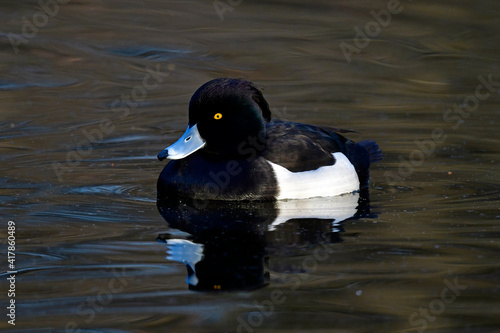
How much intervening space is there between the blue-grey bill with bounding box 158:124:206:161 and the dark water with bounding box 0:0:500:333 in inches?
16.5

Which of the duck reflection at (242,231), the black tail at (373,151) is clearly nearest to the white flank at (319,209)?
the duck reflection at (242,231)

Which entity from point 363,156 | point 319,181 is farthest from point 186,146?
point 363,156

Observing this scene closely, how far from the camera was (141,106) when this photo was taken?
37.6ft

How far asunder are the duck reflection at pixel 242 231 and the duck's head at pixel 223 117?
0.52 metres

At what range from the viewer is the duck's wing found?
770 centimetres

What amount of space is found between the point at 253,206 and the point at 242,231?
0.80 meters

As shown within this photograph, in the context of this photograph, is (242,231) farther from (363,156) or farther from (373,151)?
(373,151)

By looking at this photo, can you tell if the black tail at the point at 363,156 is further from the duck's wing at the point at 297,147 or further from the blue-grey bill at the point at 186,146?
the blue-grey bill at the point at 186,146

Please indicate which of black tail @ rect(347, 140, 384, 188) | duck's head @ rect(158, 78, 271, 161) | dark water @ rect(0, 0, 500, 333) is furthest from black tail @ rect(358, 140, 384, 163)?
duck's head @ rect(158, 78, 271, 161)

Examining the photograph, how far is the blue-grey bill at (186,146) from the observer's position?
7.51m

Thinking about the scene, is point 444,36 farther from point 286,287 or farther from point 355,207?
point 286,287

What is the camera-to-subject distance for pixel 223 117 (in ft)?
25.4

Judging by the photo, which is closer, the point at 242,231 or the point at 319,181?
the point at 242,231

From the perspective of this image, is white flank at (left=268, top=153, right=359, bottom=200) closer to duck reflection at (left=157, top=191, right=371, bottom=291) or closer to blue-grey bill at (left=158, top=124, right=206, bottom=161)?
duck reflection at (left=157, top=191, right=371, bottom=291)
